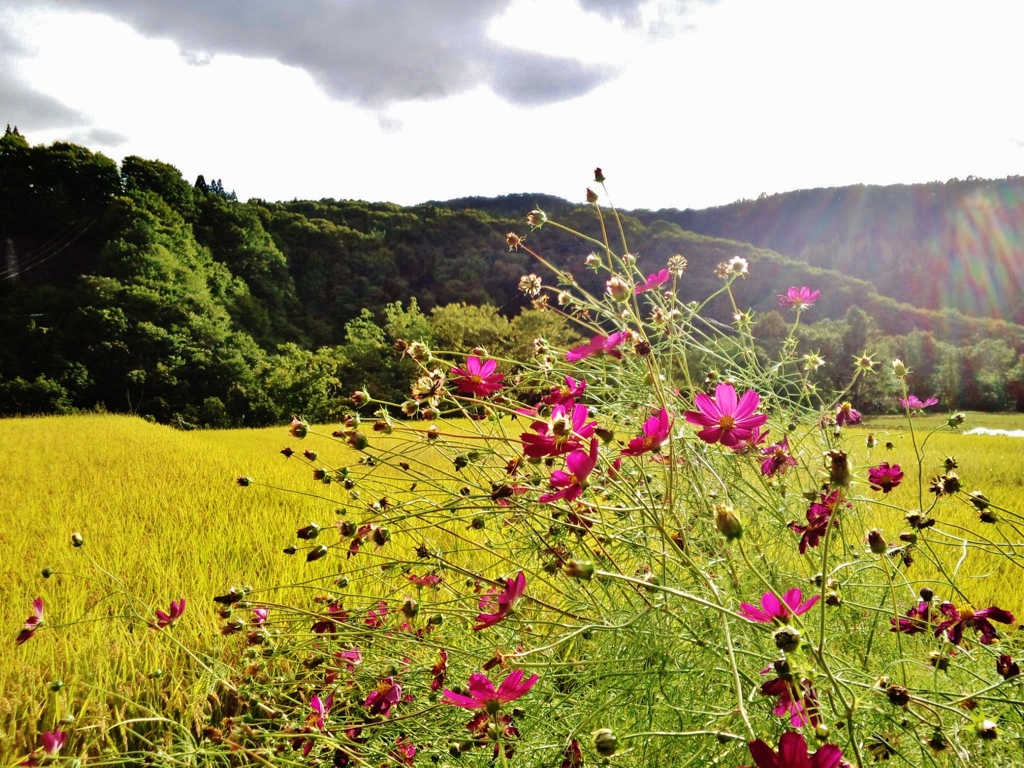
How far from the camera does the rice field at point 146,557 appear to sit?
42.8 inches

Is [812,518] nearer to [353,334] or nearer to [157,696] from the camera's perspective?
[157,696]

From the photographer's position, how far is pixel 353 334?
15.1 meters

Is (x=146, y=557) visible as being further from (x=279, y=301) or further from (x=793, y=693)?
(x=279, y=301)

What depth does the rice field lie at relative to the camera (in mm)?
1086

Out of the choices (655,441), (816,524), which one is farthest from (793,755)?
(816,524)

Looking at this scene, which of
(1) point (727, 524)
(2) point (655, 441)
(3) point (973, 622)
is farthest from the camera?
(3) point (973, 622)

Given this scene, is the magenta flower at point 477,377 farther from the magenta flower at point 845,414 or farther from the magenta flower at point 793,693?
the magenta flower at point 845,414

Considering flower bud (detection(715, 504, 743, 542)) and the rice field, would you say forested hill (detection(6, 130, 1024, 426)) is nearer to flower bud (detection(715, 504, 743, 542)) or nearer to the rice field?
the rice field

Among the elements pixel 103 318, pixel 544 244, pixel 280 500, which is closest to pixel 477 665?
pixel 280 500

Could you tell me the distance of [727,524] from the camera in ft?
1.32

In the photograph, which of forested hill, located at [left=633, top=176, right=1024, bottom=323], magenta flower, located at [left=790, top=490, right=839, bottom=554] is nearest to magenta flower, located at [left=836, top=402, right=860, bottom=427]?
magenta flower, located at [left=790, top=490, right=839, bottom=554]

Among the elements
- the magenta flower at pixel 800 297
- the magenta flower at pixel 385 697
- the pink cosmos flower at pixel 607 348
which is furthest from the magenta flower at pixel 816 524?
the magenta flower at pixel 800 297

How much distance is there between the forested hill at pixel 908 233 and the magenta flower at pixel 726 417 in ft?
73.1

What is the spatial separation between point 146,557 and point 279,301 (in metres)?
20.8
